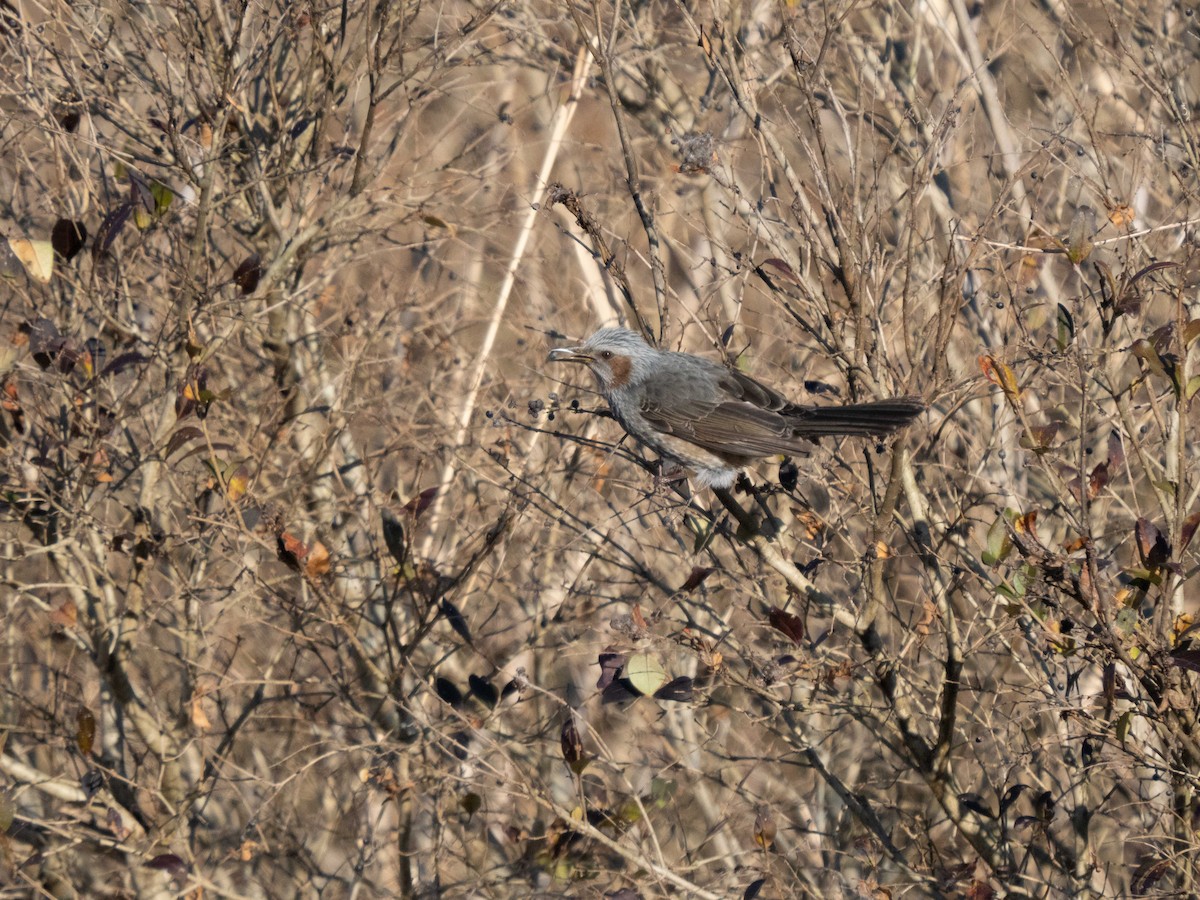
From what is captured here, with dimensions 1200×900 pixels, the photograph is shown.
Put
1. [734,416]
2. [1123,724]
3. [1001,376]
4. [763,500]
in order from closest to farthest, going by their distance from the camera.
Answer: [1001,376] < [1123,724] < [763,500] < [734,416]

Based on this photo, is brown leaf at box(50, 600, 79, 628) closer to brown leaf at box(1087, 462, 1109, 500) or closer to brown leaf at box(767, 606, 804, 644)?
brown leaf at box(767, 606, 804, 644)

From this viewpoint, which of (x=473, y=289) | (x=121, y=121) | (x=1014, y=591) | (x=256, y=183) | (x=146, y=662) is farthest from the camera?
(x=146, y=662)

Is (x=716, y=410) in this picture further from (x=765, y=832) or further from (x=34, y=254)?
(x=34, y=254)

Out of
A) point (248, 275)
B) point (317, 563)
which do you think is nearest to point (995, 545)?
point (317, 563)

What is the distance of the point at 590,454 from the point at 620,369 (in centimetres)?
164

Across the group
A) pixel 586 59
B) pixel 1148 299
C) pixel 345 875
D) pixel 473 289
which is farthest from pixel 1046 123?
pixel 345 875

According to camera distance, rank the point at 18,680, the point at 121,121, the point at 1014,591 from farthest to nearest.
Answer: the point at 18,680
the point at 121,121
the point at 1014,591

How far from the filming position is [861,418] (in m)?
4.46

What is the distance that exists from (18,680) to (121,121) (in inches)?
162

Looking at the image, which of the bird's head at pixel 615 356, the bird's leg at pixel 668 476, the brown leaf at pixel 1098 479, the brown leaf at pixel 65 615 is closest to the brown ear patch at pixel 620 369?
the bird's head at pixel 615 356

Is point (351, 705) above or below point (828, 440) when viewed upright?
below

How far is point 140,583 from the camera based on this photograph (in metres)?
6.19

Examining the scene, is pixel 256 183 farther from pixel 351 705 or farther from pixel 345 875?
pixel 345 875

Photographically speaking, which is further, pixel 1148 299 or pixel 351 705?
pixel 351 705
